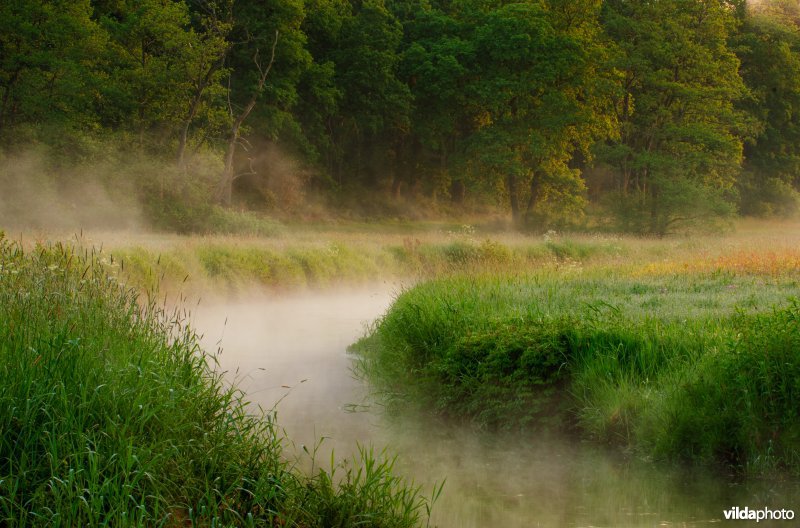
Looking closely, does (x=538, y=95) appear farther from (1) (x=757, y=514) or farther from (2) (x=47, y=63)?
(1) (x=757, y=514)

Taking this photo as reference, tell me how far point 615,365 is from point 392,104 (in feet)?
125

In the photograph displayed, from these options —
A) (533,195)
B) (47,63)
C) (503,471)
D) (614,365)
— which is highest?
(47,63)

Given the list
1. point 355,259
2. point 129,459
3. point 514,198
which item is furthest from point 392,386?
point 514,198

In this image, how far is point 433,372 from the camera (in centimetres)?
955

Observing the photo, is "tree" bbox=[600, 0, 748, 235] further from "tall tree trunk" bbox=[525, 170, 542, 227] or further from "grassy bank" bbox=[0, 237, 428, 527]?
"grassy bank" bbox=[0, 237, 428, 527]

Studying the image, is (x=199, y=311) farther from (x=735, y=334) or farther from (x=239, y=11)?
(x=239, y=11)

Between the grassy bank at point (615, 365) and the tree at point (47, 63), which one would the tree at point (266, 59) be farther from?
the grassy bank at point (615, 365)

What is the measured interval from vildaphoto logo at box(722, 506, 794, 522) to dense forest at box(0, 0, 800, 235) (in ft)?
82.1

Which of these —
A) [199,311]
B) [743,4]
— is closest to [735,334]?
[199,311]

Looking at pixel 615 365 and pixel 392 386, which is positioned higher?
pixel 615 365

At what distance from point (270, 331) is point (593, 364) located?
7.41 m

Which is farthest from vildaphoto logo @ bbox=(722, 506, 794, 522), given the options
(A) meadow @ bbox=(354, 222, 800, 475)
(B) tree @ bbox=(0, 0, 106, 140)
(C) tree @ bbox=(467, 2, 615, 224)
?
(C) tree @ bbox=(467, 2, 615, 224)

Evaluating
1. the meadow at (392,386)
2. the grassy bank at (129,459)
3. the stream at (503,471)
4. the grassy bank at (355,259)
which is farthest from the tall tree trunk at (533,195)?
the grassy bank at (129,459)

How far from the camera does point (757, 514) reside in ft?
19.9
